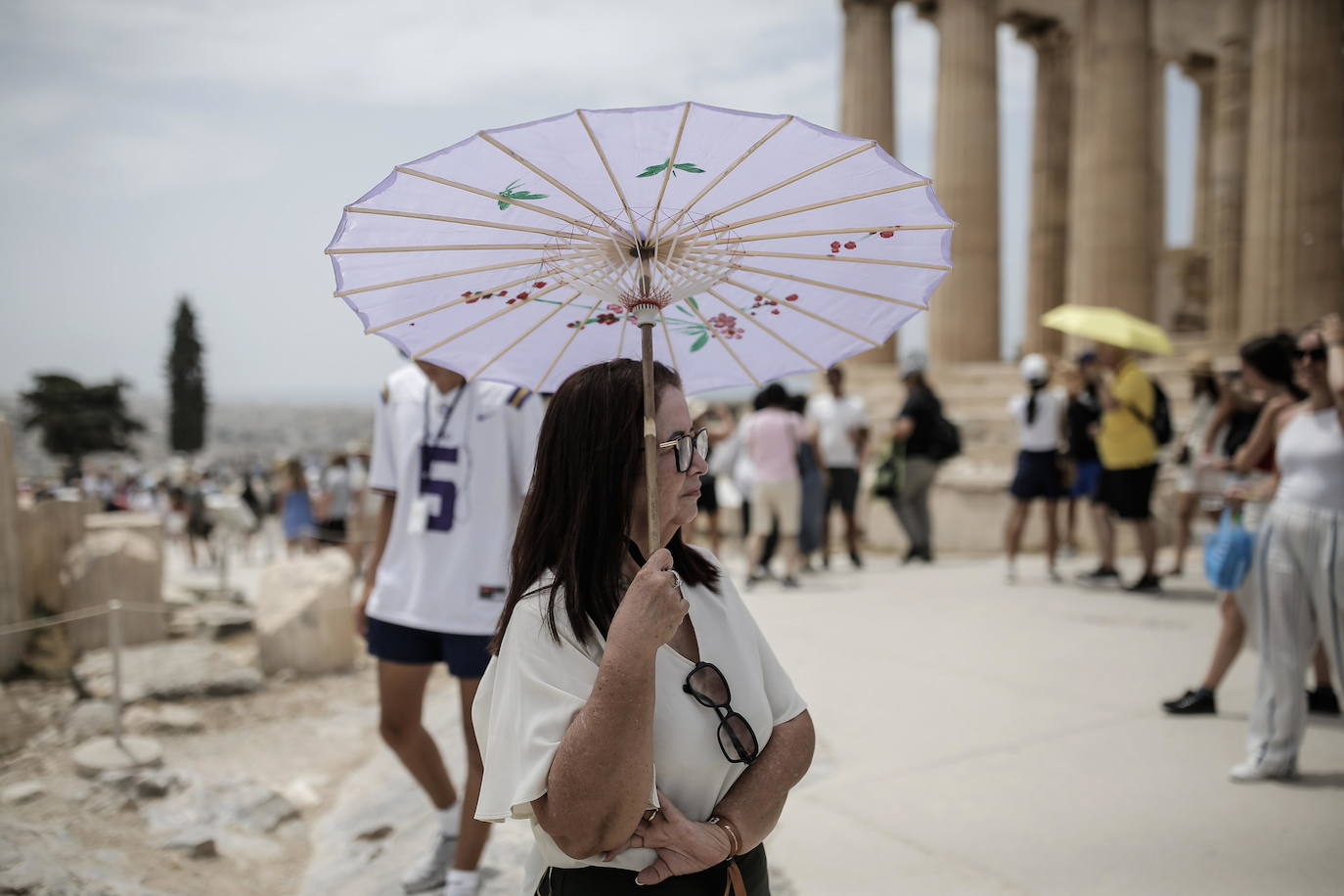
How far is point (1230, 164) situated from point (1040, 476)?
1991 cm

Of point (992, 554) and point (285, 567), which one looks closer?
point (285, 567)

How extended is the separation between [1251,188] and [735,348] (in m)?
18.7

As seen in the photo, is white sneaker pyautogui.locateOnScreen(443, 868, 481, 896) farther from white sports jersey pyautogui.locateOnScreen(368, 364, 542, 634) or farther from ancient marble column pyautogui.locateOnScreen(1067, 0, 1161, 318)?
ancient marble column pyautogui.locateOnScreen(1067, 0, 1161, 318)

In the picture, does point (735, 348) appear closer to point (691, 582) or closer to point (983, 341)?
point (691, 582)

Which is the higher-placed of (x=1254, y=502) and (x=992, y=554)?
(x=1254, y=502)

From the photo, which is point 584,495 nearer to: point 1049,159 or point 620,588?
point 620,588

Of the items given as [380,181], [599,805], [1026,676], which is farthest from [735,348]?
[1026,676]

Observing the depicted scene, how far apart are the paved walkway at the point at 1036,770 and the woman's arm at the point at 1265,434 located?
128 cm

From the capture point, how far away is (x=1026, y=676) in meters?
5.98

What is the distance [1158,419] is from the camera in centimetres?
813

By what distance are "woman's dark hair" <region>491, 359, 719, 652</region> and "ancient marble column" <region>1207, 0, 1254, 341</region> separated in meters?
24.6

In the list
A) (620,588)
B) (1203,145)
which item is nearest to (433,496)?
(620,588)

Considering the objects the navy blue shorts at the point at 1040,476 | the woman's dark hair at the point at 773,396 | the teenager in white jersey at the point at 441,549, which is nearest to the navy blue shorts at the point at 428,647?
the teenager in white jersey at the point at 441,549

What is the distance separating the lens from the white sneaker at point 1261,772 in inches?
166
